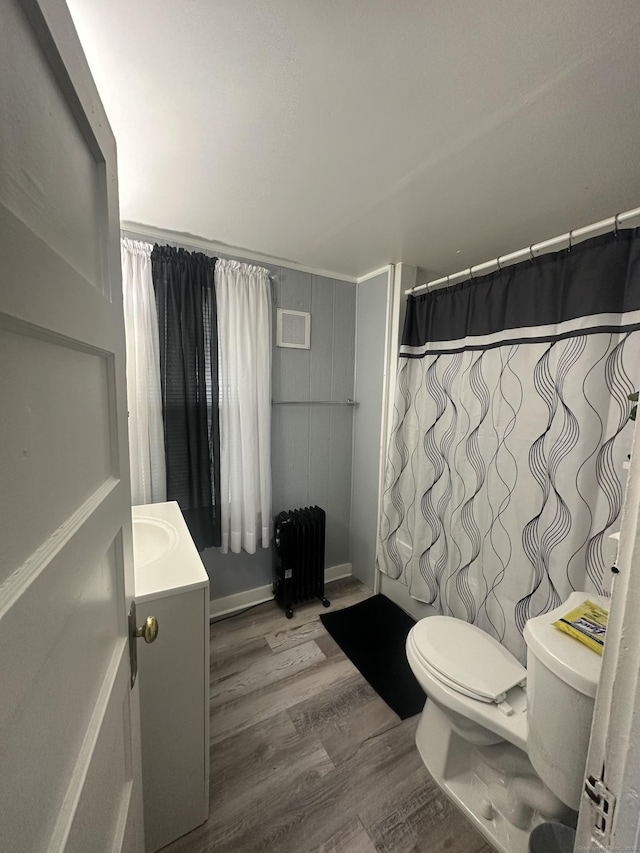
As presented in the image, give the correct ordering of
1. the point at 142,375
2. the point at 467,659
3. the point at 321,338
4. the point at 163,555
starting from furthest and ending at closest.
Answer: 1. the point at 321,338
2. the point at 142,375
3. the point at 467,659
4. the point at 163,555

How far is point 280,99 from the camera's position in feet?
2.83

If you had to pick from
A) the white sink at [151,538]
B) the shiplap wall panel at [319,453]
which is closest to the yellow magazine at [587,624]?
the white sink at [151,538]

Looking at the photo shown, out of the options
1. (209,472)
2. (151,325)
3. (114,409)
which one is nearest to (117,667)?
(114,409)

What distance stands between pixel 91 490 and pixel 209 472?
1.35m

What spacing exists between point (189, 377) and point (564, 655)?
A: 1.78 metres

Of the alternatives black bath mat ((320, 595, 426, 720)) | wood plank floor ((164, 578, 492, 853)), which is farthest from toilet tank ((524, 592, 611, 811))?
black bath mat ((320, 595, 426, 720))

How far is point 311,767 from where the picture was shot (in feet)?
3.92

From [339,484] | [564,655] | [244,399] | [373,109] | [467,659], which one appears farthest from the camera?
[339,484]

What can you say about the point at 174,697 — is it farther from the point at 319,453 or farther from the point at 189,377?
the point at 319,453

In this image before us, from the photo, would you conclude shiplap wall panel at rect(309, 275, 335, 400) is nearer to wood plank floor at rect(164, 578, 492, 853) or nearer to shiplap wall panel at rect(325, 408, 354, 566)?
shiplap wall panel at rect(325, 408, 354, 566)

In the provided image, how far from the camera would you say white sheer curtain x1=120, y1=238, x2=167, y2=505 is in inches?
59.4

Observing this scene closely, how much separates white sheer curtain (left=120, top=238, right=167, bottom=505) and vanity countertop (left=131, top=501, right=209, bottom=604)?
16 cm

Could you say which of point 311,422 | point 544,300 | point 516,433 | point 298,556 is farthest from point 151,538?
point 544,300

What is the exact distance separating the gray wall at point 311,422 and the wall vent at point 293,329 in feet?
0.12
